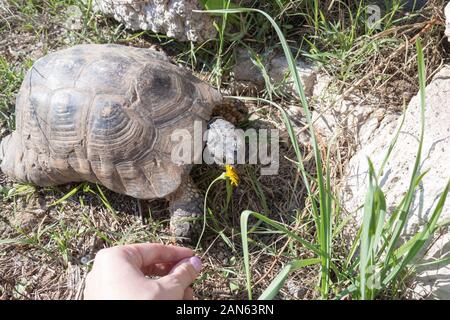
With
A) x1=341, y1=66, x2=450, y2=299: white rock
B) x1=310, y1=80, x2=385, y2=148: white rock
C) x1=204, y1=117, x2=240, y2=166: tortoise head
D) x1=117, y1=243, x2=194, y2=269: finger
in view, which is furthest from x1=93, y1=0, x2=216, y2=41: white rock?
x1=117, y1=243, x2=194, y2=269: finger

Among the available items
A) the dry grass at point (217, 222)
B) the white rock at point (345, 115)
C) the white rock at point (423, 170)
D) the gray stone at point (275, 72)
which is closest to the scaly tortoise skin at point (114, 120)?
the dry grass at point (217, 222)

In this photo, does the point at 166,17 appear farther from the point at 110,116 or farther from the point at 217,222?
the point at 217,222

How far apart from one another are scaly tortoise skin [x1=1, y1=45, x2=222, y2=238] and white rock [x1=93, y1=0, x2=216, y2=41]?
14.5 inches

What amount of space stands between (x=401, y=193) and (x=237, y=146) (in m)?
0.93

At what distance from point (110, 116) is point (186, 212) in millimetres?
727

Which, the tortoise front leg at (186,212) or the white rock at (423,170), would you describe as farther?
the tortoise front leg at (186,212)

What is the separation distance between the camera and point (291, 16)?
3.24 m

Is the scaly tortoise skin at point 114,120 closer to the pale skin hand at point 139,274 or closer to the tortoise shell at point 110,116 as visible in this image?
the tortoise shell at point 110,116

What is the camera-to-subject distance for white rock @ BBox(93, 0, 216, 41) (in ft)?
9.80

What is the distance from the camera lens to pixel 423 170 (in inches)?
93.3

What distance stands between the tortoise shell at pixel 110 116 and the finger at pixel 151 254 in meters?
0.44

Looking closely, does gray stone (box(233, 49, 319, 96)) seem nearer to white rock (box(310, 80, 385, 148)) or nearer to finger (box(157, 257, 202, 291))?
white rock (box(310, 80, 385, 148))

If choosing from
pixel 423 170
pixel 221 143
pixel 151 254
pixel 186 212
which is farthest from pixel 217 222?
pixel 423 170

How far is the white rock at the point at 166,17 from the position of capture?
118 inches
